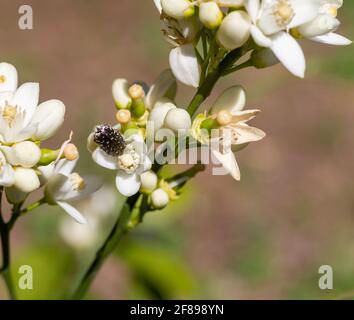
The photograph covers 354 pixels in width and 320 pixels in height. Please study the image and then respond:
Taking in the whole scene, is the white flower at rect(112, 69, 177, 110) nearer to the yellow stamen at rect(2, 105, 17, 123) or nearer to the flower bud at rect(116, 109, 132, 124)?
the flower bud at rect(116, 109, 132, 124)

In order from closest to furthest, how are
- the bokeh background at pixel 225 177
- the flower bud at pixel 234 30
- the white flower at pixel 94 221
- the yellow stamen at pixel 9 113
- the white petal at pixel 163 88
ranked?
the flower bud at pixel 234 30 → the yellow stamen at pixel 9 113 → the white petal at pixel 163 88 → the white flower at pixel 94 221 → the bokeh background at pixel 225 177

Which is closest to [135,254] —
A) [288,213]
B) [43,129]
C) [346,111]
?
[43,129]

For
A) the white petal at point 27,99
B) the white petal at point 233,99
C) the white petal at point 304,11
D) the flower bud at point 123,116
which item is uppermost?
the white petal at point 304,11

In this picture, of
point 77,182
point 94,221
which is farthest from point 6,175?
point 94,221

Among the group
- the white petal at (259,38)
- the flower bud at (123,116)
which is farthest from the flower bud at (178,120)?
the white petal at (259,38)

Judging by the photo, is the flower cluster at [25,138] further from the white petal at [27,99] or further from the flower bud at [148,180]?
the flower bud at [148,180]

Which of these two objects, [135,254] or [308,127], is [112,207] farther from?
[308,127]

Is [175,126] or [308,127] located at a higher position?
[308,127]
